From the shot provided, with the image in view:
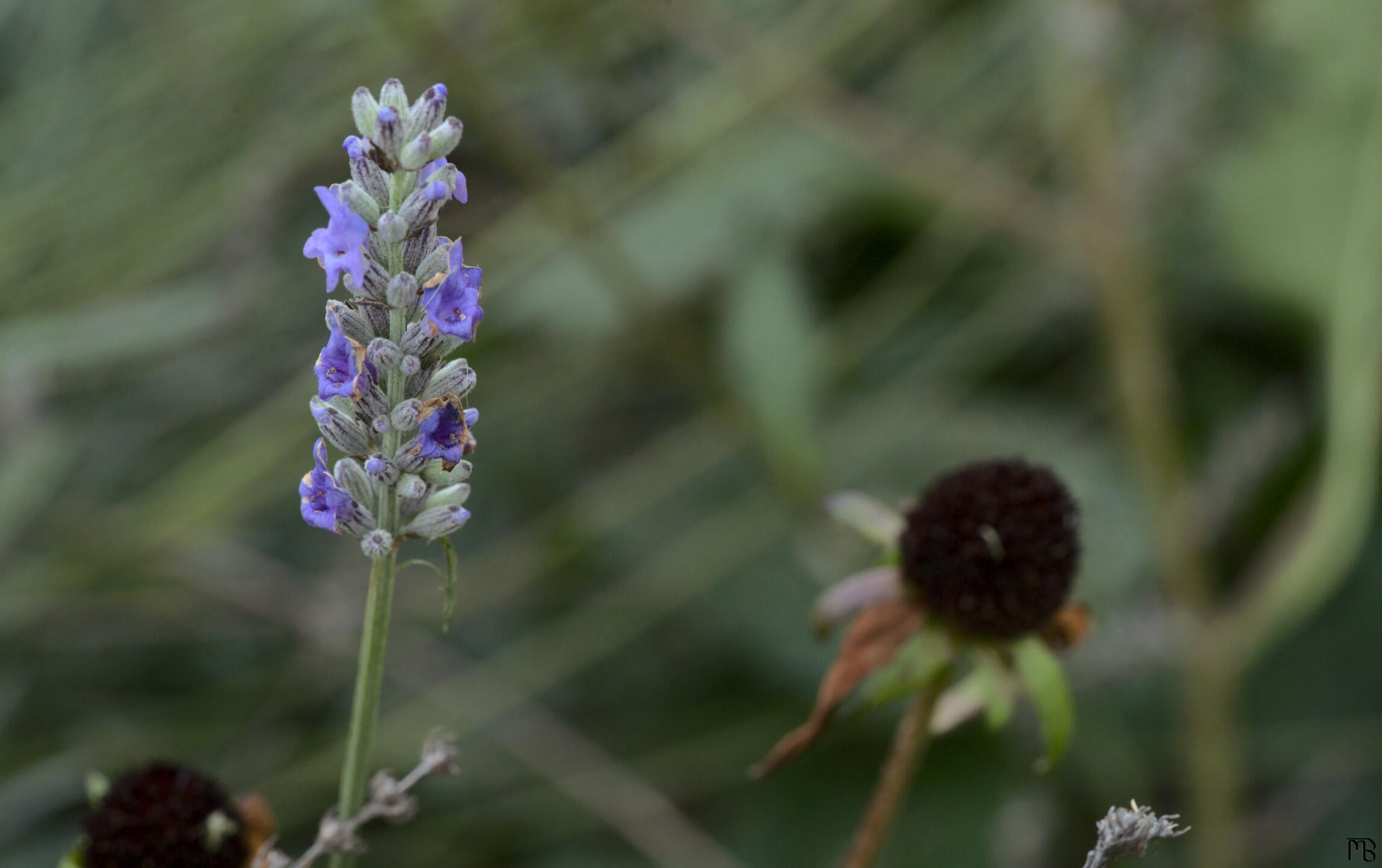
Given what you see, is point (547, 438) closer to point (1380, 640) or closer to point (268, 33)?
point (268, 33)

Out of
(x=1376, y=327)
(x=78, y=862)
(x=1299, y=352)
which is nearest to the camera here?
(x=78, y=862)

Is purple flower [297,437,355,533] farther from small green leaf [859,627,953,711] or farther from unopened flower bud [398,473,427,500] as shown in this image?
small green leaf [859,627,953,711]

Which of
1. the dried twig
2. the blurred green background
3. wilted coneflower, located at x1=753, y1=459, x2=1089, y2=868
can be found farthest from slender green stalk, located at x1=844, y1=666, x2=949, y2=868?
the blurred green background

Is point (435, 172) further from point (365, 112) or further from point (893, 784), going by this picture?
point (893, 784)

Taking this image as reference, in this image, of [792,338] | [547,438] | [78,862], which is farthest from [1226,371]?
[78,862]

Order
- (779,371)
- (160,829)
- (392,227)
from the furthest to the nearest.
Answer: (779,371) < (160,829) < (392,227)

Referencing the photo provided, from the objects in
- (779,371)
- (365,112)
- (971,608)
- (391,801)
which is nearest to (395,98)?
(365,112)

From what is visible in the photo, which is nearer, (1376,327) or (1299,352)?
(1376,327)

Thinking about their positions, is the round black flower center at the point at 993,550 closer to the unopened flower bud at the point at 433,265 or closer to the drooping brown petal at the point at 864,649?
the drooping brown petal at the point at 864,649
